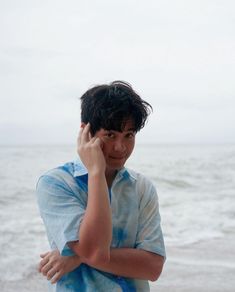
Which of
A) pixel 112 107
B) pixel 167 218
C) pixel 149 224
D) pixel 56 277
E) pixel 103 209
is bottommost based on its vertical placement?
pixel 167 218

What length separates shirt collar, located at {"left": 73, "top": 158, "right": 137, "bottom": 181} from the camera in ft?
5.61

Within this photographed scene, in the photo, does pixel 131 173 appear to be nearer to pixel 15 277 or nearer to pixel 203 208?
pixel 15 277

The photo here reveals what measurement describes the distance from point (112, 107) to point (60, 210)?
34 centimetres

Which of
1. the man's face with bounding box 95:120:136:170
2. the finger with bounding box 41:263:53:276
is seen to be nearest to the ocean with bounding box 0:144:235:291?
the finger with bounding box 41:263:53:276

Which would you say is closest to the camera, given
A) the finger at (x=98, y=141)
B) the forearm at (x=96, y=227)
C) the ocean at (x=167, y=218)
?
the forearm at (x=96, y=227)

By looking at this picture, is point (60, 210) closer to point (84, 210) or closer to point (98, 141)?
point (84, 210)

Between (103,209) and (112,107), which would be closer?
(103,209)

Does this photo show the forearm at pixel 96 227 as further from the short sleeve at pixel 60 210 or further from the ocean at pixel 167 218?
the ocean at pixel 167 218

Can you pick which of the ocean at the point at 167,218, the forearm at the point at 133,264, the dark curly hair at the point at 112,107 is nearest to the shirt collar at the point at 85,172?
the dark curly hair at the point at 112,107

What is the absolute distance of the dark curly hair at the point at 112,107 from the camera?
1688 mm

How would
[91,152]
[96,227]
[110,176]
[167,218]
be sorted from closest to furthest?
[96,227] < [91,152] < [110,176] < [167,218]

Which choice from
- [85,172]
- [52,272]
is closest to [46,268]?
[52,272]

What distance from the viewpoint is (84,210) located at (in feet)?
5.46

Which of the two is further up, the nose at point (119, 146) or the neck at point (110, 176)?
the nose at point (119, 146)
